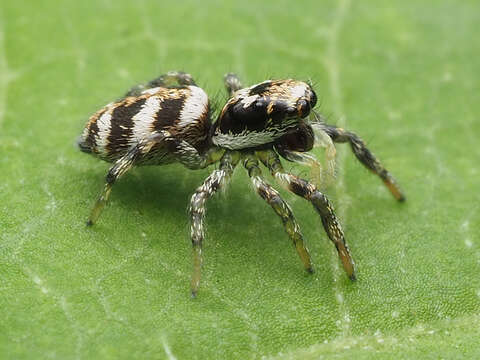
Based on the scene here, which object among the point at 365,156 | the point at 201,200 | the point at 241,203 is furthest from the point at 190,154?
the point at 365,156

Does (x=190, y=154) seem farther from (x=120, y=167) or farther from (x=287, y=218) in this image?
(x=287, y=218)

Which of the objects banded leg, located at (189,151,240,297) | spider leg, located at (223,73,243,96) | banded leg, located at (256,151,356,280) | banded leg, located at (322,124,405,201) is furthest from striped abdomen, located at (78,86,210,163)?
banded leg, located at (322,124,405,201)

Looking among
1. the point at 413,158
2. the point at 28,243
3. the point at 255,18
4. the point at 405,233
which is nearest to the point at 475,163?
the point at 413,158

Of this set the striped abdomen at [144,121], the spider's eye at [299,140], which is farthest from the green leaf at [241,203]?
the striped abdomen at [144,121]

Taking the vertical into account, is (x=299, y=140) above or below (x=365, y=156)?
above

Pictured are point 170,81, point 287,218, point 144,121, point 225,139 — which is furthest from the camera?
point 170,81

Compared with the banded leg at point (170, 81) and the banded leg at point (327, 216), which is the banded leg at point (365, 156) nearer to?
the banded leg at point (327, 216)
